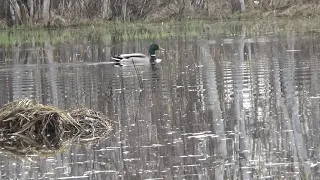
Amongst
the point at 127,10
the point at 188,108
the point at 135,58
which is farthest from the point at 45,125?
the point at 127,10

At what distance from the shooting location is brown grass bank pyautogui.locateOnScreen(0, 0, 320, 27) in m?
42.5

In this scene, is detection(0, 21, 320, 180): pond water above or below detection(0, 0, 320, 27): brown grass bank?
below

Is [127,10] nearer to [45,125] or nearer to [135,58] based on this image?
[135,58]

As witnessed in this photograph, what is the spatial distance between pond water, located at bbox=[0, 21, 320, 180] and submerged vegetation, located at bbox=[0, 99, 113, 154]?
39 cm

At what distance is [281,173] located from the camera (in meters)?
8.96

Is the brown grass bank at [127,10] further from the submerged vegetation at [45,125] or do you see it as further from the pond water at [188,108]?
the submerged vegetation at [45,125]

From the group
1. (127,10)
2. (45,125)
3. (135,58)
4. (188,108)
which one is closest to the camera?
(45,125)

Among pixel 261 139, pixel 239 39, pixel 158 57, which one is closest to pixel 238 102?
pixel 261 139

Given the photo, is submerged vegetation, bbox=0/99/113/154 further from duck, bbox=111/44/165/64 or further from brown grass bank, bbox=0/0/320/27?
brown grass bank, bbox=0/0/320/27

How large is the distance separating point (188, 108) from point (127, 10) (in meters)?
30.6

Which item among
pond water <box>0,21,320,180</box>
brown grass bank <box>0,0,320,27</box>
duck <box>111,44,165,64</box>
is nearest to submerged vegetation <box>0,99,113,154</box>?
pond water <box>0,21,320,180</box>

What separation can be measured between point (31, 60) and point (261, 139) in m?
15.2

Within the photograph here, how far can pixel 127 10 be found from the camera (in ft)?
145

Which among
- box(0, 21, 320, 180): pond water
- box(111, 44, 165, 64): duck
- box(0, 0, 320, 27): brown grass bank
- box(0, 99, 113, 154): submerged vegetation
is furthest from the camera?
box(0, 0, 320, 27): brown grass bank
